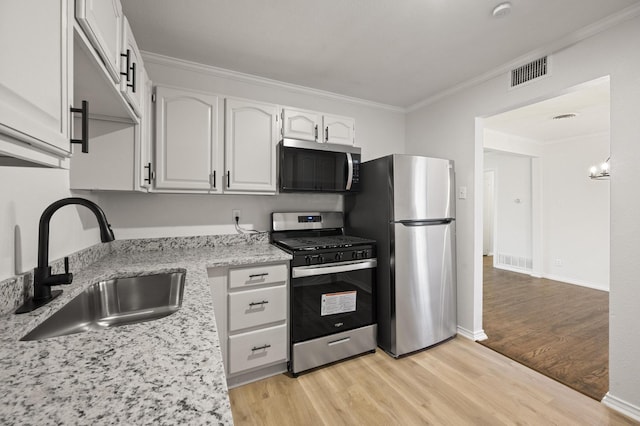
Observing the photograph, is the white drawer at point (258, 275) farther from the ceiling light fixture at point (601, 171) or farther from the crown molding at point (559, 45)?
the ceiling light fixture at point (601, 171)

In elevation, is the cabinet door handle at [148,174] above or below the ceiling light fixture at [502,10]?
below

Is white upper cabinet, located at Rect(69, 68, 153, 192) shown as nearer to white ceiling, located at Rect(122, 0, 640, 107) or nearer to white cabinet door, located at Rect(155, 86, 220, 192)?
white cabinet door, located at Rect(155, 86, 220, 192)

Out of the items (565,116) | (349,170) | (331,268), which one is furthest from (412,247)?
(565,116)

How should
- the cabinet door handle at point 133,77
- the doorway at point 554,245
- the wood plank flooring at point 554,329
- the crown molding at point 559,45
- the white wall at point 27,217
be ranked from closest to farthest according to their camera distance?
the white wall at point 27,217, the cabinet door handle at point 133,77, the crown molding at point 559,45, the wood plank flooring at point 554,329, the doorway at point 554,245

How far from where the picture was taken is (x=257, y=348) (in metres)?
1.85

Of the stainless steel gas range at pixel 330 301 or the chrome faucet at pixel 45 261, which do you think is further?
the stainless steel gas range at pixel 330 301

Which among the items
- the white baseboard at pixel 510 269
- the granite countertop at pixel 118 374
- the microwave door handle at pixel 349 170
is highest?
the microwave door handle at pixel 349 170

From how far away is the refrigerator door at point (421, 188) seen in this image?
2.19 metres

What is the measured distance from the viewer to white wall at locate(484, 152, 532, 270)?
4875 millimetres

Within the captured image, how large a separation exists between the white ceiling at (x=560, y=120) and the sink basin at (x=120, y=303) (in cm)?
357

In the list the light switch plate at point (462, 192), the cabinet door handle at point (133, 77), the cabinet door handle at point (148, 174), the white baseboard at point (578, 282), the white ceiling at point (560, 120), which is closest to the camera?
the cabinet door handle at point (133, 77)

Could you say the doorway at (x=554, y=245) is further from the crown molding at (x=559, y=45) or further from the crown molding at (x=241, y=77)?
A: the crown molding at (x=241, y=77)

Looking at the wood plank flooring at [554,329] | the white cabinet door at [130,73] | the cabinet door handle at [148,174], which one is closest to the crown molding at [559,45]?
the wood plank flooring at [554,329]

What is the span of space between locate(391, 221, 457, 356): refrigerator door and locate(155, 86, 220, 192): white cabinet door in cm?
154
